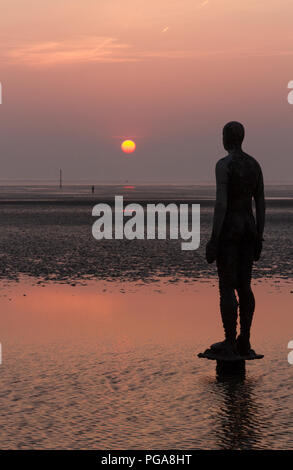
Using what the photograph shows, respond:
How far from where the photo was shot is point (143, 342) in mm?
10570

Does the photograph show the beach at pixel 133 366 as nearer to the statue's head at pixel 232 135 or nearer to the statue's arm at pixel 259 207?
the statue's arm at pixel 259 207

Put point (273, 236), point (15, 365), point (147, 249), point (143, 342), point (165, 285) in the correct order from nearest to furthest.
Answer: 1. point (15, 365)
2. point (143, 342)
3. point (165, 285)
4. point (147, 249)
5. point (273, 236)

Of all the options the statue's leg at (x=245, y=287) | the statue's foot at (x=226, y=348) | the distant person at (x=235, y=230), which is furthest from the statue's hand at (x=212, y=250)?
the statue's foot at (x=226, y=348)

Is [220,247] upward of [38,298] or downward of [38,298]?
upward

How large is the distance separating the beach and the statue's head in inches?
96.3

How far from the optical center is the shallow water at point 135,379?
6852 millimetres

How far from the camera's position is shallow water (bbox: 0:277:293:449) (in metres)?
6.85

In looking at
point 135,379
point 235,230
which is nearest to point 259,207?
point 235,230

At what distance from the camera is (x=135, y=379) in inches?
345

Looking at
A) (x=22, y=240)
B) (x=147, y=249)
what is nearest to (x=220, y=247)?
(x=147, y=249)

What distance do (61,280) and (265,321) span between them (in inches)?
257

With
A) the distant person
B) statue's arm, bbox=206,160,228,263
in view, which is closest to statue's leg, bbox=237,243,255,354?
the distant person

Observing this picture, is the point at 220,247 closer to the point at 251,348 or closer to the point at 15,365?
the point at 251,348

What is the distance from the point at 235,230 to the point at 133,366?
6.18ft
